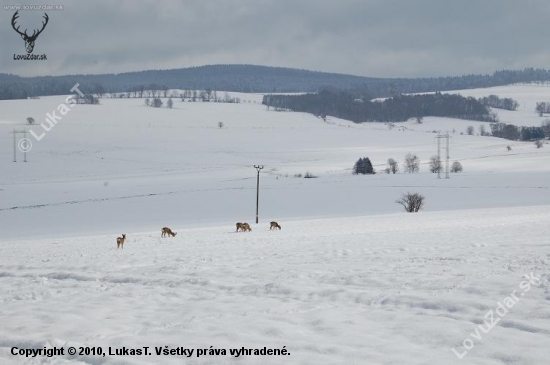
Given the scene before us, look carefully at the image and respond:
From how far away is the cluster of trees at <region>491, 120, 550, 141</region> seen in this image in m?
153

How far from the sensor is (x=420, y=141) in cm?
14762

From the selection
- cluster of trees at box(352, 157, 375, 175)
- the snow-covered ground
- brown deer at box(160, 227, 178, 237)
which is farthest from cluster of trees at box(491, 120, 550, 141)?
the snow-covered ground

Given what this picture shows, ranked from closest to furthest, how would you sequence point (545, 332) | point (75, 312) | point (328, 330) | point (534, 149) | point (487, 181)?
point (545, 332) → point (328, 330) → point (75, 312) → point (487, 181) → point (534, 149)

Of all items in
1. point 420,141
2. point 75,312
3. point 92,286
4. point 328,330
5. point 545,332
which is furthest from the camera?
point 420,141

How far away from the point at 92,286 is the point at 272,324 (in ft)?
19.9

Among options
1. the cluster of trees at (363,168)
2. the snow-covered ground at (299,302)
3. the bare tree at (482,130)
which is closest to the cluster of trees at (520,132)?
the bare tree at (482,130)

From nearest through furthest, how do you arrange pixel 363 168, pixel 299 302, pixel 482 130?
pixel 299 302 < pixel 363 168 < pixel 482 130

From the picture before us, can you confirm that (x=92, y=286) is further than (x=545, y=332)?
Yes

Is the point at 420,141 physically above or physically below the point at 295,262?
above

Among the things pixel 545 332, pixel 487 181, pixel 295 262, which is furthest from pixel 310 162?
pixel 545 332

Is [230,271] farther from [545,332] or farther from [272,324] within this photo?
[545,332]

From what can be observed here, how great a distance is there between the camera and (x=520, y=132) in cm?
16475

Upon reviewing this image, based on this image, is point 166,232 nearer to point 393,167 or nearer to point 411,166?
point 393,167

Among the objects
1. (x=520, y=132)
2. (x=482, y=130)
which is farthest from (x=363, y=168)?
(x=482, y=130)
